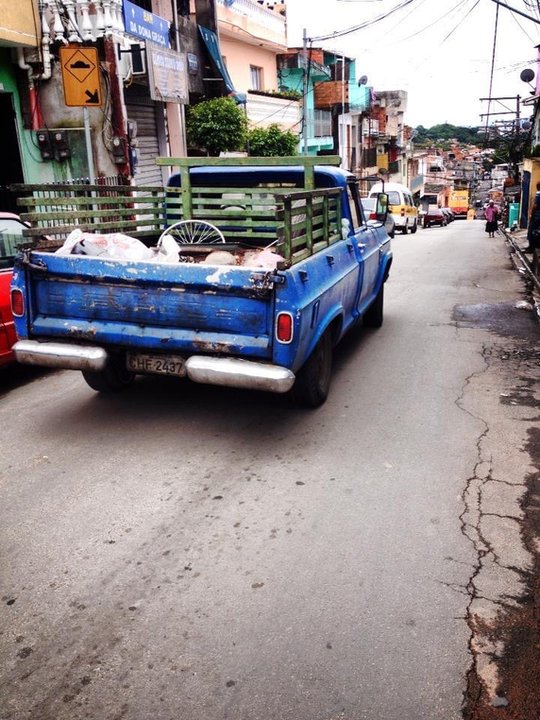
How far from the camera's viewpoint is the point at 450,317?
31.2 feet

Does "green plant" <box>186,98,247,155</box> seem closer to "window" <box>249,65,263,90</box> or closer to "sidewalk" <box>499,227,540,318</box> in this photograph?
"sidewalk" <box>499,227,540,318</box>

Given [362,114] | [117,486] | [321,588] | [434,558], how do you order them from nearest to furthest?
[321,588] < [434,558] < [117,486] < [362,114]

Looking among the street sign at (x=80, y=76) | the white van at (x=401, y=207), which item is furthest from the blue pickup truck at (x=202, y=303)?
the white van at (x=401, y=207)

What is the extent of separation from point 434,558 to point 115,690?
173 centimetres

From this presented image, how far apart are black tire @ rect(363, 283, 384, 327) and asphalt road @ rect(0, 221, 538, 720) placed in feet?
7.29

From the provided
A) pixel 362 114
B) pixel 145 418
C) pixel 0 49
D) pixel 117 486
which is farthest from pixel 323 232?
pixel 362 114

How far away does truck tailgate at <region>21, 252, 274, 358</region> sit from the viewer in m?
4.49

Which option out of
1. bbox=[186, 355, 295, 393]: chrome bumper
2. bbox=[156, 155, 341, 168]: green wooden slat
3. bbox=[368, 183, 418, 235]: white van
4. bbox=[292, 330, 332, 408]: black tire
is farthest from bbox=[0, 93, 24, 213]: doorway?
bbox=[368, 183, 418, 235]: white van

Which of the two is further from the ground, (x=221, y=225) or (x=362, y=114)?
(x=362, y=114)

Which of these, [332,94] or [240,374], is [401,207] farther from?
[240,374]

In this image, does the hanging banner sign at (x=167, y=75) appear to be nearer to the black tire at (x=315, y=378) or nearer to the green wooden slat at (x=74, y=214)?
the green wooden slat at (x=74, y=214)

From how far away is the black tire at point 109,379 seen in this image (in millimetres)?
5743

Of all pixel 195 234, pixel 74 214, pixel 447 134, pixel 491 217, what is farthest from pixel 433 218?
pixel 447 134

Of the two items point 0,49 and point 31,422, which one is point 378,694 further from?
point 0,49
